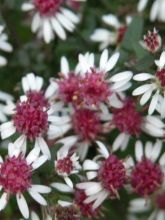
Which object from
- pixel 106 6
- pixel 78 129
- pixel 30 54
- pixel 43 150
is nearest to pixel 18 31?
pixel 30 54

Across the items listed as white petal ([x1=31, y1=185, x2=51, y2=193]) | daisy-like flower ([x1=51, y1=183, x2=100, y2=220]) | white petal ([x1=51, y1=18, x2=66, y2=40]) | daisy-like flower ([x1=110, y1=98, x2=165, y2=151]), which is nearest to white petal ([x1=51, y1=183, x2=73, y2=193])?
daisy-like flower ([x1=51, y1=183, x2=100, y2=220])

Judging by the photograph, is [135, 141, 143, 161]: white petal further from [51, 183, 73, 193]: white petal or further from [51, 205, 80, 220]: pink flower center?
[51, 205, 80, 220]: pink flower center

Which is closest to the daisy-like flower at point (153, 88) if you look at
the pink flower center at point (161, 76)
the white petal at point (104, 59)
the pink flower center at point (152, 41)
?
the pink flower center at point (161, 76)

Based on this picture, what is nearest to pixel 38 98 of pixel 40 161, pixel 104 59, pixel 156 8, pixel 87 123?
pixel 87 123

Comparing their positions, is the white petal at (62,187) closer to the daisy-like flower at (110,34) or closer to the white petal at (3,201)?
the white petal at (3,201)

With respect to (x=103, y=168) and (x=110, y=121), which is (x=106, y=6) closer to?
(x=110, y=121)

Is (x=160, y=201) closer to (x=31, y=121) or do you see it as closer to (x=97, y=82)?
(x=97, y=82)
